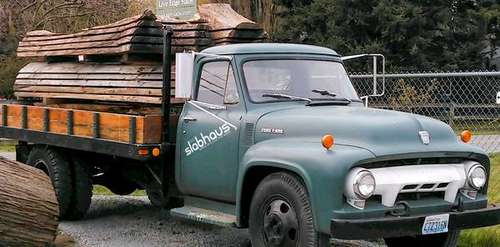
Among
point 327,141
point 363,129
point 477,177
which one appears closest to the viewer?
point 327,141

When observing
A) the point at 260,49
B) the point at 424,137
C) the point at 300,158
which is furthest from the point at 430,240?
the point at 260,49

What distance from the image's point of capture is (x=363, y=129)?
5.48 metres

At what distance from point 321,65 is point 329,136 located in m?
1.80

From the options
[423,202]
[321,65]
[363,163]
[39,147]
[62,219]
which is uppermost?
[321,65]

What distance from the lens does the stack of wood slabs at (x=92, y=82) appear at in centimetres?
774

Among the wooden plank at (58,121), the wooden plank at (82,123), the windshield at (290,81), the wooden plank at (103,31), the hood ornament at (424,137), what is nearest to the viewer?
the hood ornament at (424,137)

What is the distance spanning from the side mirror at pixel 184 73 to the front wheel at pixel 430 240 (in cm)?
241

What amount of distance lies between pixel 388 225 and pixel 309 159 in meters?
0.75

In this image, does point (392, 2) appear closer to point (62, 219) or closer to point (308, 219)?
point (62, 219)

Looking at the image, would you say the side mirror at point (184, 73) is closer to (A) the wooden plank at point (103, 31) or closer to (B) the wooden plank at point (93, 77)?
(B) the wooden plank at point (93, 77)

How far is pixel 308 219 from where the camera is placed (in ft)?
17.8

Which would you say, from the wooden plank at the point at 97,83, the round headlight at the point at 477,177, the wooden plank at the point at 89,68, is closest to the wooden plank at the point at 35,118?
the wooden plank at the point at 97,83

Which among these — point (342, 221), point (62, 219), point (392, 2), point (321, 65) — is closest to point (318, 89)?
point (321, 65)

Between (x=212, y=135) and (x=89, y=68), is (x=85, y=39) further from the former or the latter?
(x=212, y=135)
